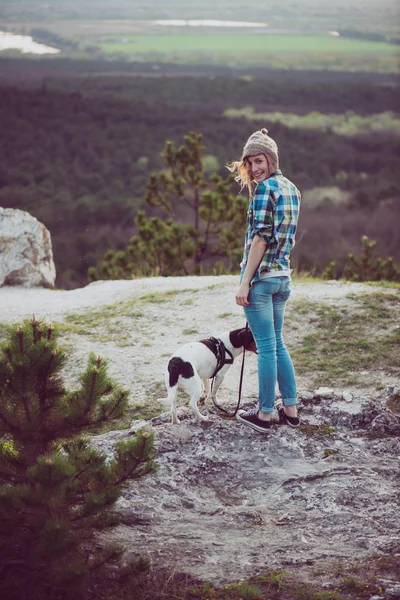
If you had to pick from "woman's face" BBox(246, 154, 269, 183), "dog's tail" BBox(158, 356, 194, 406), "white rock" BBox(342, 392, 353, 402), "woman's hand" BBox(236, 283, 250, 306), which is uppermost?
"woman's face" BBox(246, 154, 269, 183)

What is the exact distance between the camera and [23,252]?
12812 mm

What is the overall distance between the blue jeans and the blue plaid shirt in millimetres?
115

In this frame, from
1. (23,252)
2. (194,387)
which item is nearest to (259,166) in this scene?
(194,387)

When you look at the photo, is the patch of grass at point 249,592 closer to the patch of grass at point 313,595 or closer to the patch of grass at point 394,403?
the patch of grass at point 313,595

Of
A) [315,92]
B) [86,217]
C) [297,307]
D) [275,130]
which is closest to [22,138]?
[86,217]

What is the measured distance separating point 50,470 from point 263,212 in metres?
2.21

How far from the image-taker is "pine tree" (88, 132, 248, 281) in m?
17.6

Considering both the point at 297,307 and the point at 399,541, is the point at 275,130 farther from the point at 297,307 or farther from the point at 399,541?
the point at 399,541

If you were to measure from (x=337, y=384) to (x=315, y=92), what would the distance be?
8518 cm

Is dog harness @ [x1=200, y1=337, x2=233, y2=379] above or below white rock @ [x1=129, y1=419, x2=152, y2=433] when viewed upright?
above

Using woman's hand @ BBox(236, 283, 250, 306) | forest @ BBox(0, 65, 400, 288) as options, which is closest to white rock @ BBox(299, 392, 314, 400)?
woman's hand @ BBox(236, 283, 250, 306)

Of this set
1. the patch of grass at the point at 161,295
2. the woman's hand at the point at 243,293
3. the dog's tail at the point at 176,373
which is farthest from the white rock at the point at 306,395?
the patch of grass at the point at 161,295

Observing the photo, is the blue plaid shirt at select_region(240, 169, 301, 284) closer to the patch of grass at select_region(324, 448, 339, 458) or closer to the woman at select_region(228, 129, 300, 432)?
the woman at select_region(228, 129, 300, 432)

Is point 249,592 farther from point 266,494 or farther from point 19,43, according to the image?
point 19,43
